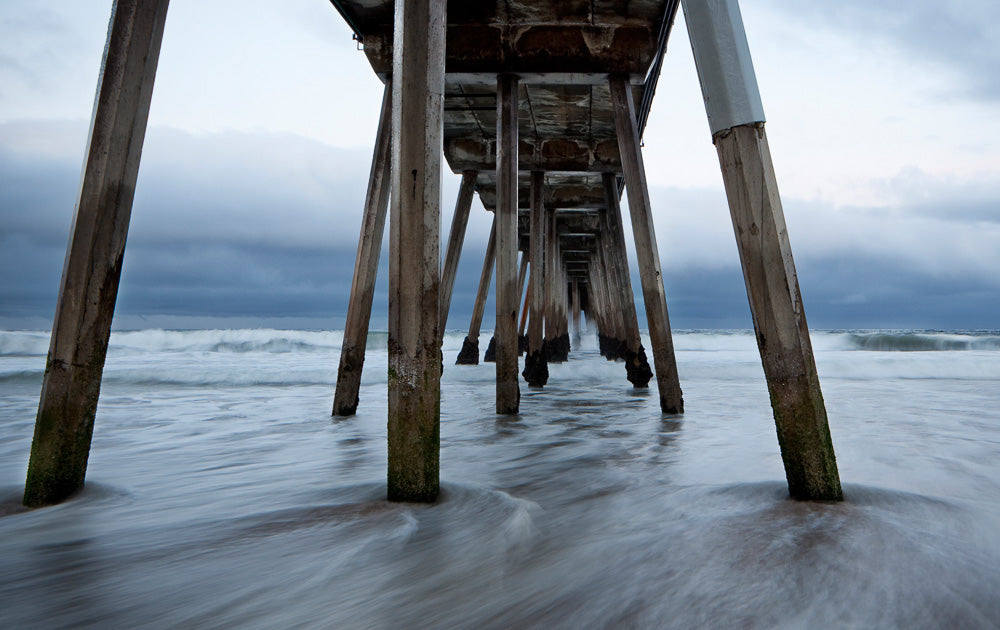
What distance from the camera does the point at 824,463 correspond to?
1.72 m

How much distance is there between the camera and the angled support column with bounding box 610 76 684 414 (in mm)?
4363

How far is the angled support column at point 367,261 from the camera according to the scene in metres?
4.04

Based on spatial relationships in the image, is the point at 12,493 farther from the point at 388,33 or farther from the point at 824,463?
the point at 388,33

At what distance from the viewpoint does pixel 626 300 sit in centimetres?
751

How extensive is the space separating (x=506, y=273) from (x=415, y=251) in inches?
109

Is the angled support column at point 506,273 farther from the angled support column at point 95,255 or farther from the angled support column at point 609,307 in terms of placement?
the angled support column at point 609,307

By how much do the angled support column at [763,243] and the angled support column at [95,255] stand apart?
6.39ft

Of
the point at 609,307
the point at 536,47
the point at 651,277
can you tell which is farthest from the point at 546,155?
the point at 609,307

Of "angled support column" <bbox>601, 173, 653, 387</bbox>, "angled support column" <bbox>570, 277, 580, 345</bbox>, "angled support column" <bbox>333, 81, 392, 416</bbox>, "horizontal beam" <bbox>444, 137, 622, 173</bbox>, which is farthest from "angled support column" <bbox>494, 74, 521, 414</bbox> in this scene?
"angled support column" <bbox>570, 277, 580, 345</bbox>

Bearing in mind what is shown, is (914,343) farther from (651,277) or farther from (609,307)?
(651,277)

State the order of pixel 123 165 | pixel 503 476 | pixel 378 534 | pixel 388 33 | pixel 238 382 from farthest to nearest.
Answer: pixel 238 382 → pixel 388 33 → pixel 503 476 → pixel 123 165 → pixel 378 534

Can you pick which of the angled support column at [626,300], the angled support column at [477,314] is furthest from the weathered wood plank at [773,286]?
the angled support column at [477,314]

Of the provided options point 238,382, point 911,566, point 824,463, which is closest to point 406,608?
point 911,566

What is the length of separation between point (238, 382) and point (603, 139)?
6.58m
